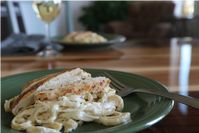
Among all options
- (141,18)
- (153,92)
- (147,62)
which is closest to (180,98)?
(153,92)

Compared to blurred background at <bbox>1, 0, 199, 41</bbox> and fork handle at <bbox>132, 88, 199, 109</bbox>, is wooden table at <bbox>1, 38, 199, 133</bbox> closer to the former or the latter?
fork handle at <bbox>132, 88, 199, 109</bbox>

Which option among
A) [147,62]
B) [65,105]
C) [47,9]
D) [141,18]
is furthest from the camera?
[141,18]

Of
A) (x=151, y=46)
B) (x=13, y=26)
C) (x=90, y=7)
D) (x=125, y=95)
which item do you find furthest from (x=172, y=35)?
(x=125, y=95)

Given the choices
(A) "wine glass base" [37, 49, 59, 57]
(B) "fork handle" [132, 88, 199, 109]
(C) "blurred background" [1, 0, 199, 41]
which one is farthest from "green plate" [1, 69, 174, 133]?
(C) "blurred background" [1, 0, 199, 41]

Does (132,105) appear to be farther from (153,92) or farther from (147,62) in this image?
(147,62)

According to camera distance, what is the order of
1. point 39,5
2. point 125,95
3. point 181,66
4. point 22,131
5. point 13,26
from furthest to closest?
point 13,26
point 39,5
point 181,66
point 125,95
point 22,131

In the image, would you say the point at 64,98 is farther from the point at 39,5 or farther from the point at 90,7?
the point at 90,7
